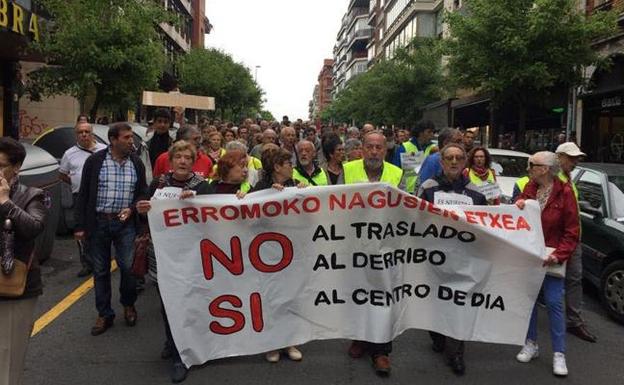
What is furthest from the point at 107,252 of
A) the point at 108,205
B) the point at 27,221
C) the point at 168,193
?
the point at 27,221

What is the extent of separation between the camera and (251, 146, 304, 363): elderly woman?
191 inches

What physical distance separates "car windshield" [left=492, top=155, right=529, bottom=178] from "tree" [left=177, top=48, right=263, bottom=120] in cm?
→ 2641

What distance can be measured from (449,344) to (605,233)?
2.67 m

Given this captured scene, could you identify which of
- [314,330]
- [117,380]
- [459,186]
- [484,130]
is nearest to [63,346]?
[117,380]

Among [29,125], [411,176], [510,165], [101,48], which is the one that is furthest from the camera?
[29,125]

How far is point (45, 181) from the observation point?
7957 millimetres

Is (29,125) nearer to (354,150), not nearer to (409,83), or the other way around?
(354,150)

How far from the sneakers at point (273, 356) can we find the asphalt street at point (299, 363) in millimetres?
50

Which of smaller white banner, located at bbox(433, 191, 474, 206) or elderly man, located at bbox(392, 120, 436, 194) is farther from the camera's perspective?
elderly man, located at bbox(392, 120, 436, 194)

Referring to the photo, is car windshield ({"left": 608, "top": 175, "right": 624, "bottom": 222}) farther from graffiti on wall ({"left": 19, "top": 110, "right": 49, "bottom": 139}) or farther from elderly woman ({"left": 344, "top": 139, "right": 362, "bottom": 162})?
graffiti on wall ({"left": 19, "top": 110, "right": 49, "bottom": 139})

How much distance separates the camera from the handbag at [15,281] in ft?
10.5

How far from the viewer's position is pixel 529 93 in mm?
17844

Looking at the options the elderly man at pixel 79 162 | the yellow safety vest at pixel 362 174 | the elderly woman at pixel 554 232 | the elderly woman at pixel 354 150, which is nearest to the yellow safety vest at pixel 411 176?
the elderly woman at pixel 354 150

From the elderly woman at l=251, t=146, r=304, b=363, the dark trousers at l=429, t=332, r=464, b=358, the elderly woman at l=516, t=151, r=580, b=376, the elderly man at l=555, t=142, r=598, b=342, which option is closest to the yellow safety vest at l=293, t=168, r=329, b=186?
the elderly woman at l=251, t=146, r=304, b=363
